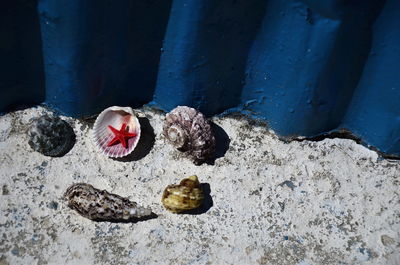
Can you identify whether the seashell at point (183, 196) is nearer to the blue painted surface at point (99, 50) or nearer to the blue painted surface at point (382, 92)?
the blue painted surface at point (99, 50)

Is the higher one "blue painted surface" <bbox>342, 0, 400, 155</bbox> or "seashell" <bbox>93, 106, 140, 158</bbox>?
"blue painted surface" <bbox>342, 0, 400, 155</bbox>

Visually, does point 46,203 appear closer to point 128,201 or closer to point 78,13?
point 128,201

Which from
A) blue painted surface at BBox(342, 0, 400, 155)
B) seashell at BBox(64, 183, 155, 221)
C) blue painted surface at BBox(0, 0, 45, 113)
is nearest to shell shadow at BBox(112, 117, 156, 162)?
seashell at BBox(64, 183, 155, 221)

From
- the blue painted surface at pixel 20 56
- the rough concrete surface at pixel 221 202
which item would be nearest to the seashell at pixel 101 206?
the rough concrete surface at pixel 221 202

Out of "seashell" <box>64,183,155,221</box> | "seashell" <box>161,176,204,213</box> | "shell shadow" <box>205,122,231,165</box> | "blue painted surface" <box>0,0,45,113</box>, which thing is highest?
"blue painted surface" <box>0,0,45,113</box>

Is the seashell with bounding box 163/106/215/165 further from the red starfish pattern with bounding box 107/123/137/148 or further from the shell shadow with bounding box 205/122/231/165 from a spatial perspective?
the red starfish pattern with bounding box 107/123/137/148

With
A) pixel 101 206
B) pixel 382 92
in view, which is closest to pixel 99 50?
pixel 101 206

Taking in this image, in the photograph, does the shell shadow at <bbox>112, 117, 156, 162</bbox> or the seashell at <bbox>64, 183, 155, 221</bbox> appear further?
the shell shadow at <bbox>112, 117, 156, 162</bbox>
